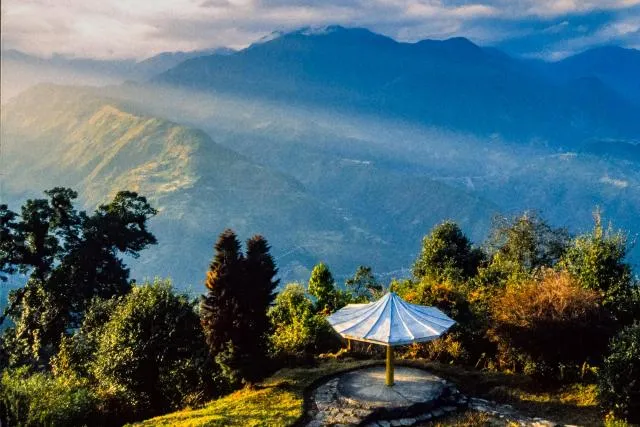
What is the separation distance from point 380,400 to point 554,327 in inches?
202

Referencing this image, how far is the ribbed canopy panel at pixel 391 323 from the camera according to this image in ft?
47.6

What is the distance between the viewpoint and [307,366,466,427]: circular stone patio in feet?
46.0

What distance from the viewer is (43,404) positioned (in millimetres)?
13984

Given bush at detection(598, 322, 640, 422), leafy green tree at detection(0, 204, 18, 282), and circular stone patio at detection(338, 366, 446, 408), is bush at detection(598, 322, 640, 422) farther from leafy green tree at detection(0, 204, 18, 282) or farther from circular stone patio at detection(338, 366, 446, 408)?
leafy green tree at detection(0, 204, 18, 282)

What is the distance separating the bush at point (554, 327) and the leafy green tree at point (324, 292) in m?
14.2

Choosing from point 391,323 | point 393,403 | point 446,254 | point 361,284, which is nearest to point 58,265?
point 361,284

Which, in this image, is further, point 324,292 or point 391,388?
point 324,292

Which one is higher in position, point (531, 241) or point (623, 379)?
point (531, 241)

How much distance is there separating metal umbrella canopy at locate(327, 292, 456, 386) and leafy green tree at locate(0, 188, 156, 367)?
67.3ft

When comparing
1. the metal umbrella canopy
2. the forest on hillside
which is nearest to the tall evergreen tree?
the forest on hillside

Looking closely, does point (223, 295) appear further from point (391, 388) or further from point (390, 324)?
point (391, 388)

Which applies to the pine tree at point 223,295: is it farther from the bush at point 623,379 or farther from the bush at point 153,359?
the bush at point 623,379

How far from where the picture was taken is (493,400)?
603 inches

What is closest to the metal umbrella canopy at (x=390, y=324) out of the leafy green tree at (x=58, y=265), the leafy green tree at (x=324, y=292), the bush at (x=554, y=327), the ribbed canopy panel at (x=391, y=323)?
the ribbed canopy panel at (x=391, y=323)
